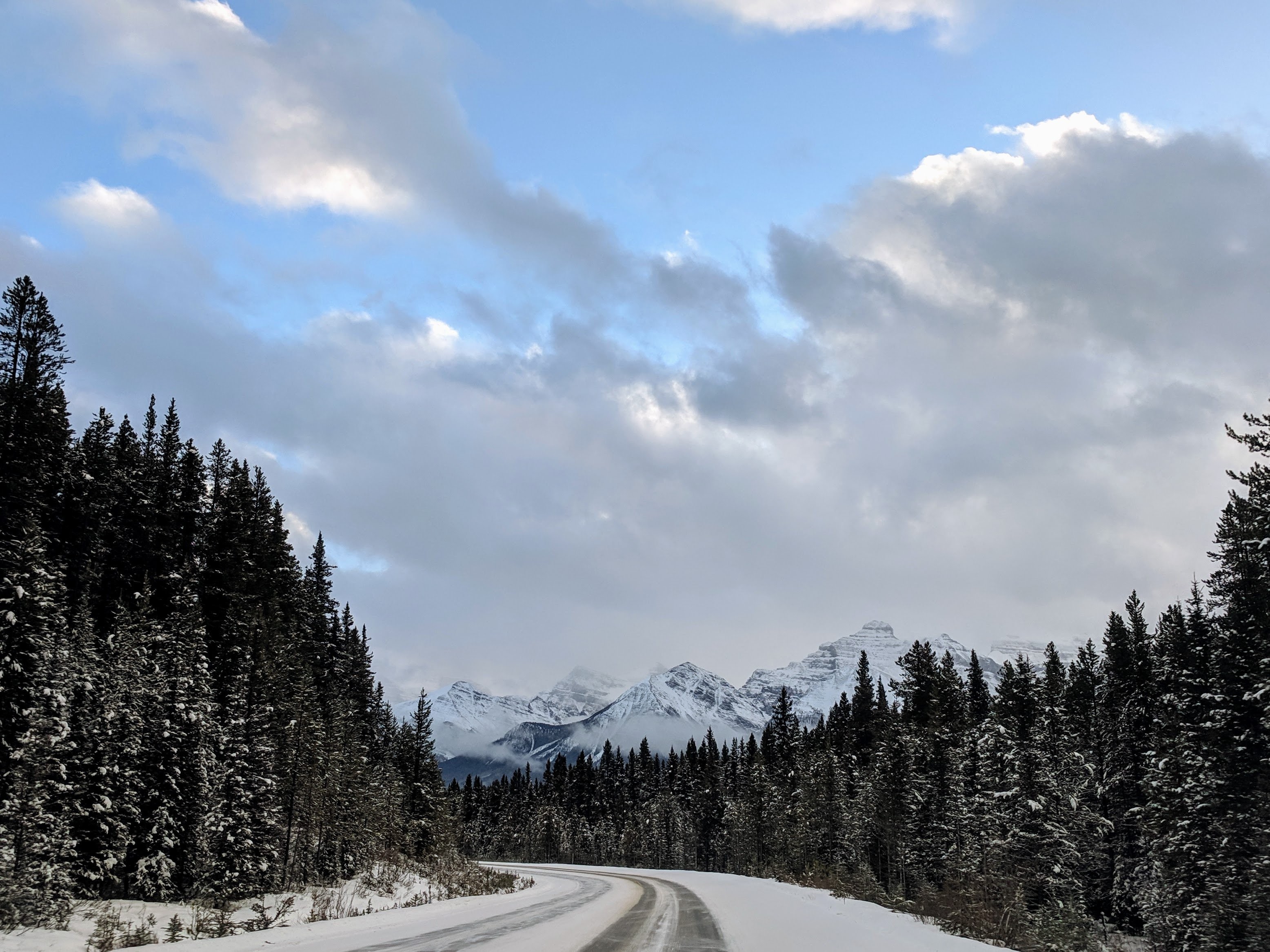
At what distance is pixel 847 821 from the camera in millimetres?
66312

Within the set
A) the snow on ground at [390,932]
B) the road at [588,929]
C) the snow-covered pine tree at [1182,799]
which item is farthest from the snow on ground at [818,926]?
the snow-covered pine tree at [1182,799]

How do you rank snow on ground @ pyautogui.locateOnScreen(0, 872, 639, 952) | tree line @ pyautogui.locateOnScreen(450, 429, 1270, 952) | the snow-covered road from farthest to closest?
tree line @ pyautogui.locateOnScreen(450, 429, 1270, 952) < the snow-covered road < snow on ground @ pyautogui.locateOnScreen(0, 872, 639, 952)

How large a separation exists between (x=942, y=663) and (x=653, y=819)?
60.7 meters

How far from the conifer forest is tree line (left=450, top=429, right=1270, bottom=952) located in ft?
0.60

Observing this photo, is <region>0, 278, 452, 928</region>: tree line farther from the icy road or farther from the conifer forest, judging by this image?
the icy road

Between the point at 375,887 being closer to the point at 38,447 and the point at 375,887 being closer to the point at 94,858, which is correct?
the point at 94,858

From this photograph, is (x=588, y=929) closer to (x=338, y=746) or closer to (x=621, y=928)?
(x=621, y=928)

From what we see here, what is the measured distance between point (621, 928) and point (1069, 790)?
3250 cm

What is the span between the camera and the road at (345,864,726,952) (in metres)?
13.3

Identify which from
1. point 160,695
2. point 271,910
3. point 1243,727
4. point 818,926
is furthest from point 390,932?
point 1243,727

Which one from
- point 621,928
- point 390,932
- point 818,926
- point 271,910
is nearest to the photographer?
point 390,932

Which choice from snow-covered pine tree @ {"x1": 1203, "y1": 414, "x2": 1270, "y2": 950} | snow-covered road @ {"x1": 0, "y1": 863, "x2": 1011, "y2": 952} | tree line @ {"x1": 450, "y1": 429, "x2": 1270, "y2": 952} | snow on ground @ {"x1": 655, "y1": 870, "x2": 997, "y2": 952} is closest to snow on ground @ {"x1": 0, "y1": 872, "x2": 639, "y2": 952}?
snow-covered road @ {"x1": 0, "y1": 863, "x2": 1011, "y2": 952}

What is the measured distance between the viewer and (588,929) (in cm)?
1666

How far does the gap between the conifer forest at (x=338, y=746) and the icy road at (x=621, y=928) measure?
3146mm
